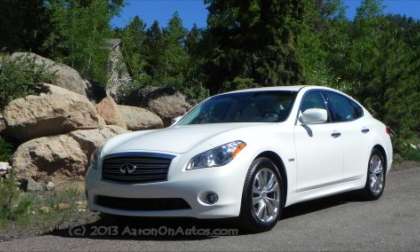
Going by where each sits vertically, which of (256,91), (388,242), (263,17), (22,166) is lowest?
(388,242)

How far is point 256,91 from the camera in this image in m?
8.86

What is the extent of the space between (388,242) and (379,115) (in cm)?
973

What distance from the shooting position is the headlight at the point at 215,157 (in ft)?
22.9

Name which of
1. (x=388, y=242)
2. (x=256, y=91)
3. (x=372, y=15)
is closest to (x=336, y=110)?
(x=256, y=91)

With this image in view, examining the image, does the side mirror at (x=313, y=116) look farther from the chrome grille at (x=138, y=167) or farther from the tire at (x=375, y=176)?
the chrome grille at (x=138, y=167)

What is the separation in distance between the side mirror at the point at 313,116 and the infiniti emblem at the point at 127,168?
84.9 inches

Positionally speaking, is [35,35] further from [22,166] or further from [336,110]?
[336,110]

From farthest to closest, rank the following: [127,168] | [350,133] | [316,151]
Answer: [350,133]
[316,151]
[127,168]

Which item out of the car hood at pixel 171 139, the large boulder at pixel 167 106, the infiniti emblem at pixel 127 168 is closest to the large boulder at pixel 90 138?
the large boulder at pixel 167 106

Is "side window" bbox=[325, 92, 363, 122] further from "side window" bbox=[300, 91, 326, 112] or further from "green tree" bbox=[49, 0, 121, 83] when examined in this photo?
"green tree" bbox=[49, 0, 121, 83]

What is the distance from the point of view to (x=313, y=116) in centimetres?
817

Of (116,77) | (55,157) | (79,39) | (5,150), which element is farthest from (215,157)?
(116,77)

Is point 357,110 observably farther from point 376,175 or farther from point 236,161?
point 236,161

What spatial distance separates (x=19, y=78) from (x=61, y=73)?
168 cm
